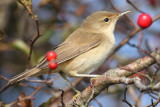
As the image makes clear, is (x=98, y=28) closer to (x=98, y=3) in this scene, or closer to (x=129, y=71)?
(x=98, y=3)

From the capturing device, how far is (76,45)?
383 cm

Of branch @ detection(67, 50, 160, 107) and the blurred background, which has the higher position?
the blurred background

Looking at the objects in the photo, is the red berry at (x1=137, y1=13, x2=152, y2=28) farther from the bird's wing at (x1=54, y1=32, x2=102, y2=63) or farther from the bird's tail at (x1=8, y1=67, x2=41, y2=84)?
the bird's tail at (x1=8, y1=67, x2=41, y2=84)

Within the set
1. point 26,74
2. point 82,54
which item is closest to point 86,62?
point 82,54

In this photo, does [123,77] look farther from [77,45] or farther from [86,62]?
[77,45]

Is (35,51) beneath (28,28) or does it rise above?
beneath

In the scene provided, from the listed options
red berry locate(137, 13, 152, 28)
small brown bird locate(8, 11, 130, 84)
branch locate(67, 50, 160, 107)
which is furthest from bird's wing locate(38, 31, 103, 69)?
red berry locate(137, 13, 152, 28)

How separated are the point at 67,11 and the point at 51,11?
452mm

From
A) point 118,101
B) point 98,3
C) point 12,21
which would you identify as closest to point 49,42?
point 12,21

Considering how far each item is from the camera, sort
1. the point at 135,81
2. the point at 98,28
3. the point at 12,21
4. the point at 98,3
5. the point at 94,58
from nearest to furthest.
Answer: the point at 135,81 → the point at 94,58 → the point at 98,28 → the point at 12,21 → the point at 98,3

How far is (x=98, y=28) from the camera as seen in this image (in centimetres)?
432

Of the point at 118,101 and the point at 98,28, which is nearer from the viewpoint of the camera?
the point at 98,28

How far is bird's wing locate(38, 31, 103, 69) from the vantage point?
141 inches

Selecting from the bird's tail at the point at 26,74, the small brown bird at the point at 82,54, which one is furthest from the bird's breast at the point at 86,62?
the bird's tail at the point at 26,74
